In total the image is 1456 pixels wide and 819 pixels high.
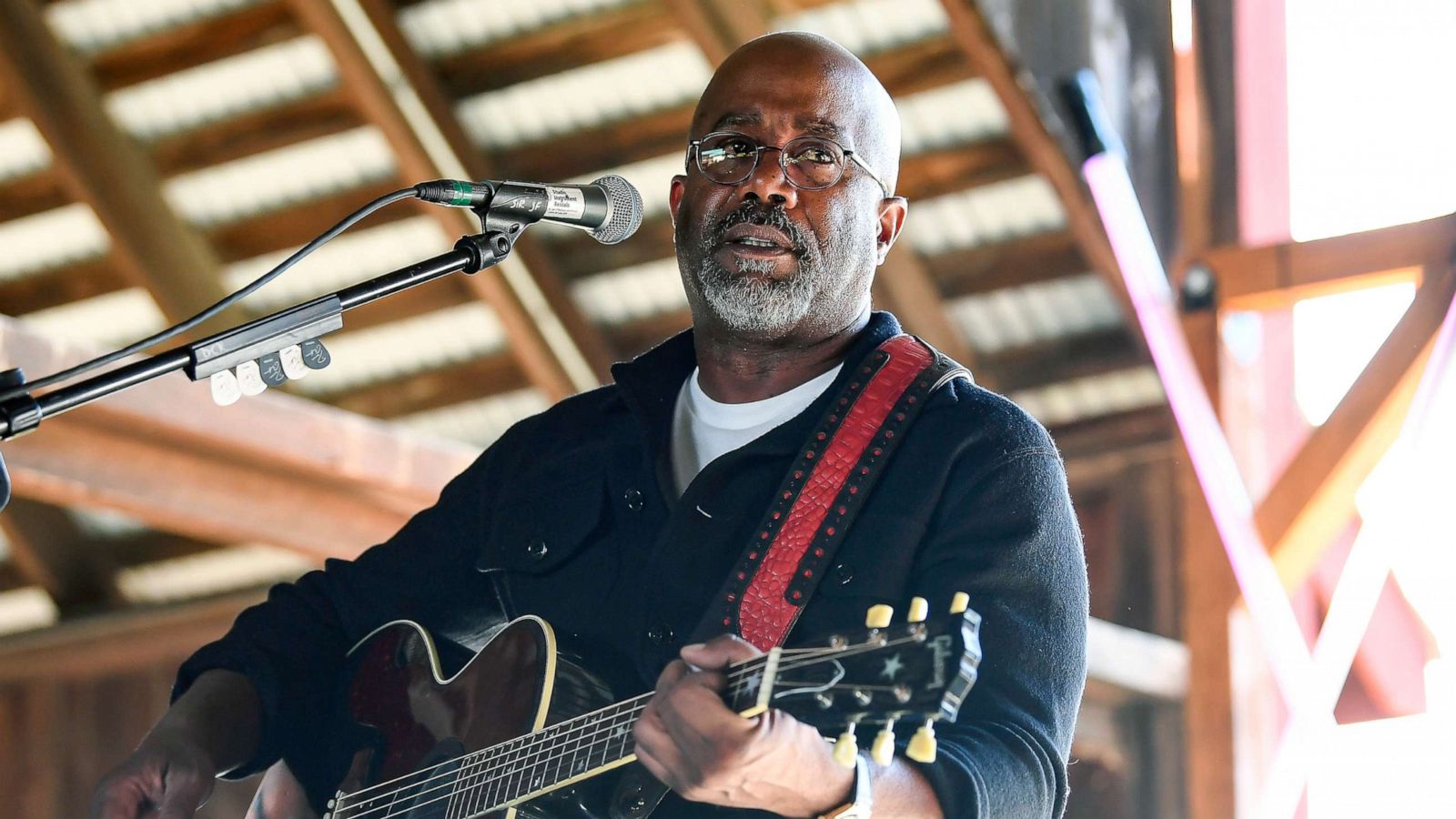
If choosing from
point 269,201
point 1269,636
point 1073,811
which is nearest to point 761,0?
point 269,201

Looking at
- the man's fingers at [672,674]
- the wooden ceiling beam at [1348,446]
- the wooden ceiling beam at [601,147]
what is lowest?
the man's fingers at [672,674]

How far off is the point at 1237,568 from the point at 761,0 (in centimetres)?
243

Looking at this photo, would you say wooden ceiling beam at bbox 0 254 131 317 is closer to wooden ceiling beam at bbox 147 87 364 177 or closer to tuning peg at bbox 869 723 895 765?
wooden ceiling beam at bbox 147 87 364 177

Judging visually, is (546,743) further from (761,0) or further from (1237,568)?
(761,0)

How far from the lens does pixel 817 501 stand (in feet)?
7.22

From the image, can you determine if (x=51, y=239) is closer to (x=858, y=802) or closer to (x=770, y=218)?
(x=770, y=218)

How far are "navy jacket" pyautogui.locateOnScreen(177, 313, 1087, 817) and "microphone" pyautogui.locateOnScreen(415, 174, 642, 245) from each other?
0.25 m

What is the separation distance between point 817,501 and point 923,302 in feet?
16.2

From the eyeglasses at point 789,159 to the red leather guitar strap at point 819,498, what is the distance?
0.85 feet

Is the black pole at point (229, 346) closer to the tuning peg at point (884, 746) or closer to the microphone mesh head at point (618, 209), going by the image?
the microphone mesh head at point (618, 209)

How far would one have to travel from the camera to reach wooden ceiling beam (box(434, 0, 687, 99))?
6.59 m

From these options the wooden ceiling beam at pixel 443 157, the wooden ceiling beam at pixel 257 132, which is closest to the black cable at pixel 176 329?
the wooden ceiling beam at pixel 443 157

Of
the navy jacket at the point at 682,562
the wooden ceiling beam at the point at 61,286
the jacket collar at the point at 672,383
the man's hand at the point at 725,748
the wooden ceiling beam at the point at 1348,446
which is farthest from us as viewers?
the wooden ceiling beam at the point at 61,286

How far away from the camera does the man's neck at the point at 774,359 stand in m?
2.43
